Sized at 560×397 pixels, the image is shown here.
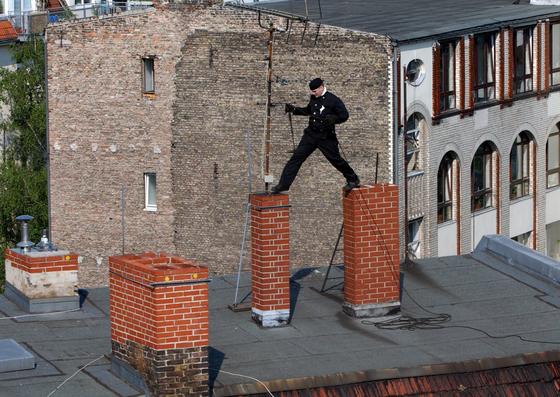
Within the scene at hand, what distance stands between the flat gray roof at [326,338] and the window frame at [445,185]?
19.9 m

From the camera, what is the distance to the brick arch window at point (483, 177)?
4717 centimetres

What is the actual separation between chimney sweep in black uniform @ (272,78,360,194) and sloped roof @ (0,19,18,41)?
31567 mm

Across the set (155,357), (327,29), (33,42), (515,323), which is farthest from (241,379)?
(33,42)

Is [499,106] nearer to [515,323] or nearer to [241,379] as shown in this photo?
[515,323]

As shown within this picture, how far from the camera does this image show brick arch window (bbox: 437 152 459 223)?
45500mm

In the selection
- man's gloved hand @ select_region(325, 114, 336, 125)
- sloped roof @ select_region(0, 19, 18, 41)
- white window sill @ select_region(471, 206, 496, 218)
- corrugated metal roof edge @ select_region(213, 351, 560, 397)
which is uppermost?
sloped roof @ select_region(0, 19, 18, 41)

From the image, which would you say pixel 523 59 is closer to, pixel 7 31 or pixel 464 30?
pixel 464 30

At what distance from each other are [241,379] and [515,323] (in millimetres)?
5047

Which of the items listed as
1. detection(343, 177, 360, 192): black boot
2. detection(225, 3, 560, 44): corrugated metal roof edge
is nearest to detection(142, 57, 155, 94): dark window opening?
detection(225, 3, 560, 44): corrugated metal roof edge

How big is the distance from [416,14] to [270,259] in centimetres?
2688

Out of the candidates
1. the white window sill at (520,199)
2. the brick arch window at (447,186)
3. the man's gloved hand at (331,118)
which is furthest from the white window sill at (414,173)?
the man's gloved hand at (331,118)

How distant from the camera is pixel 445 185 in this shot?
45.8 metres

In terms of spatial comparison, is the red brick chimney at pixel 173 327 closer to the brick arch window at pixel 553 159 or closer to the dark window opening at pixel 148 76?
the dark window opening at pixel 148 76

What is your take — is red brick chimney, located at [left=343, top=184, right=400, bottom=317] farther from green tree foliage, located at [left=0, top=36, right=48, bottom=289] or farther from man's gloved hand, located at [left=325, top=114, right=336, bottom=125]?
green tree foliage, located at [left=0, top=36, right=48, bottom=289]
